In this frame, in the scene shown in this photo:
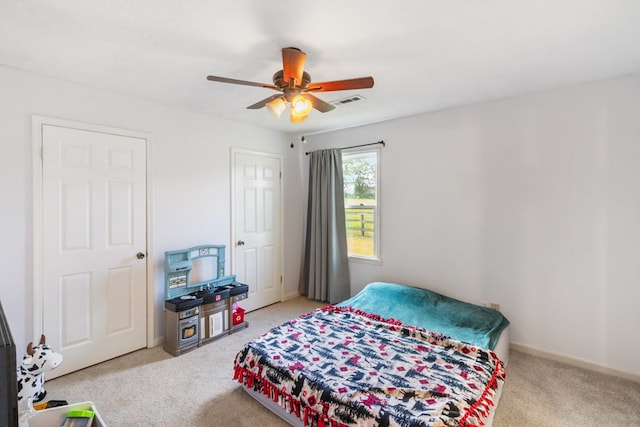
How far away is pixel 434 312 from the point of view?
293cm

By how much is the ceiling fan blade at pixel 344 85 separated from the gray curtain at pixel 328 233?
Result: 213 centimetres

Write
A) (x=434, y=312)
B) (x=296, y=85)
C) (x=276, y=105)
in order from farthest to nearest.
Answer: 1. (x=434, y=312)
2. (x=276, y=105)
3. (x=296, y=85)

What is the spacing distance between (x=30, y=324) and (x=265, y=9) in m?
2.89

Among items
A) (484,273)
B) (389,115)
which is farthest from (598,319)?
(389,115)

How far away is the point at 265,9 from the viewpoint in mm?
1616

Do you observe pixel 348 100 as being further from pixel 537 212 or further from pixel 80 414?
pixel 80 414

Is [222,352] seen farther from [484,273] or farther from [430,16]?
[430,16]

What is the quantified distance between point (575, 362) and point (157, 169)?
4281 mm

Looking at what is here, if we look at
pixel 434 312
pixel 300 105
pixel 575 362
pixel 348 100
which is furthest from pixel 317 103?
pixel 575 362

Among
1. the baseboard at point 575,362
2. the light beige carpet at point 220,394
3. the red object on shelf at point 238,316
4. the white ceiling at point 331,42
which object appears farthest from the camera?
the red object on shelf at point 238,316

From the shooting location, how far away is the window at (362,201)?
155 inches

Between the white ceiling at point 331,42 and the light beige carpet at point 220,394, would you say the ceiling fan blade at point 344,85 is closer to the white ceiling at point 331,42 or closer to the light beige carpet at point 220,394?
the white ceiling at point 331,42

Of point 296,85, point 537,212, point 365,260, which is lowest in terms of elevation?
point 365,260

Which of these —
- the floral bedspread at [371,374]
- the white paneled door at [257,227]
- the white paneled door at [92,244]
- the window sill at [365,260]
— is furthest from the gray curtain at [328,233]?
the white paneled door at [92,244]
